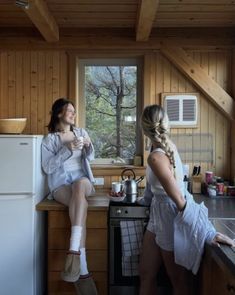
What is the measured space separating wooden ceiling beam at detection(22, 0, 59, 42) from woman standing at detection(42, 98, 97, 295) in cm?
62

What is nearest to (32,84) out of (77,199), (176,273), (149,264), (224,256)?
(77,199)

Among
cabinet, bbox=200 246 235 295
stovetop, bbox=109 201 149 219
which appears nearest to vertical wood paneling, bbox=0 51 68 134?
stovetop, bbox=109 201 149 219

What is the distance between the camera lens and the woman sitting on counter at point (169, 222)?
1858 mm

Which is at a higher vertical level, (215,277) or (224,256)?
(224,256)

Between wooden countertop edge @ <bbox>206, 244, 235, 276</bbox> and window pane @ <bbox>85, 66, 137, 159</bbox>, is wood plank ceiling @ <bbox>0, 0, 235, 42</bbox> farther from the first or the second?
wooden countertop edge @ <bbox>206, 244, 235, 276</bbox>

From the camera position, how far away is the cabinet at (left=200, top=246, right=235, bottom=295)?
Answer: 144 cm

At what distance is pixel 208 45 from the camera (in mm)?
3123

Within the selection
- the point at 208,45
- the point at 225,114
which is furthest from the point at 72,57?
the point at 225,114

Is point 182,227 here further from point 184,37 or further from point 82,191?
point 184,37

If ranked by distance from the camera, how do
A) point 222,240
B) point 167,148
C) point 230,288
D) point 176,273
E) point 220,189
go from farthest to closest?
point 220,189
point 176,273
point 167,148
point 222,240
point 230,288

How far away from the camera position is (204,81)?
3064 mm

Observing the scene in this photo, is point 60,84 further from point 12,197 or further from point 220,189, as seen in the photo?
point 220,189

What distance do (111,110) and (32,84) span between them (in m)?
0.79

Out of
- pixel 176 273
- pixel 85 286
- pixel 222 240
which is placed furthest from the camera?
pixel 85 286
